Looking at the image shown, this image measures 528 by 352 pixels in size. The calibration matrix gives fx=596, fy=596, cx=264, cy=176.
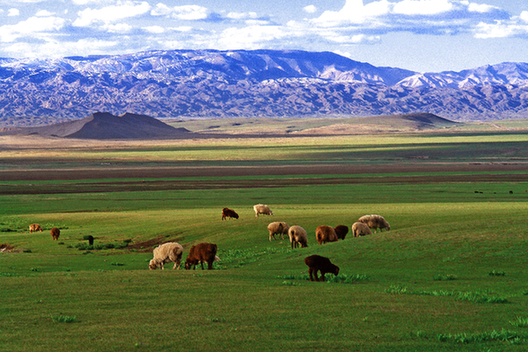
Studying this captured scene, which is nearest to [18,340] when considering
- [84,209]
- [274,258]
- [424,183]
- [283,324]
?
[283,324]

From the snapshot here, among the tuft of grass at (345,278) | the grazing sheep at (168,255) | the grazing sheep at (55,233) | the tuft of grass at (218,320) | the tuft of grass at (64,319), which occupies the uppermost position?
the tuft of grass at (64,319)

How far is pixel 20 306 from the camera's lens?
12352 mm

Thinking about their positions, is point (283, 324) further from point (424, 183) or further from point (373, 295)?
point (424, 183)

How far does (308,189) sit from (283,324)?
5662 centimetres

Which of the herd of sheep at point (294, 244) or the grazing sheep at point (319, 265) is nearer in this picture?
the grazing sheep at point (319, 265)

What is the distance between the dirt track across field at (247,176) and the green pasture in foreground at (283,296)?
148ft

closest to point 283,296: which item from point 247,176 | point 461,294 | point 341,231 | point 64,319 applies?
point 461,294

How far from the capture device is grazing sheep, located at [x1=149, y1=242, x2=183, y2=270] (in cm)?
2177

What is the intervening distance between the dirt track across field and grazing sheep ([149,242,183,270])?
50196 mm

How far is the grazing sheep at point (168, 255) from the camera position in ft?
71.4

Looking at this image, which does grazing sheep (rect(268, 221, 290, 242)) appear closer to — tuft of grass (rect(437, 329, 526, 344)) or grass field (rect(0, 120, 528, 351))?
grass field (rect(0, 120, 528, 351))

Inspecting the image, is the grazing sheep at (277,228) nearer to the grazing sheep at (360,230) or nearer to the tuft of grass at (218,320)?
the grazing sheep at (360,230)

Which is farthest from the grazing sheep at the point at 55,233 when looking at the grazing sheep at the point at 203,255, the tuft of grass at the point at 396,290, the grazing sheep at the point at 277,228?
the tuft of grass at the point at 396,290

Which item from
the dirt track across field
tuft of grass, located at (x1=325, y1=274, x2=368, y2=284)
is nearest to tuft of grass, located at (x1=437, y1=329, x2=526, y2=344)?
tuft of grass, located at (x1=325, y1=274, x2=368, y2=284)
